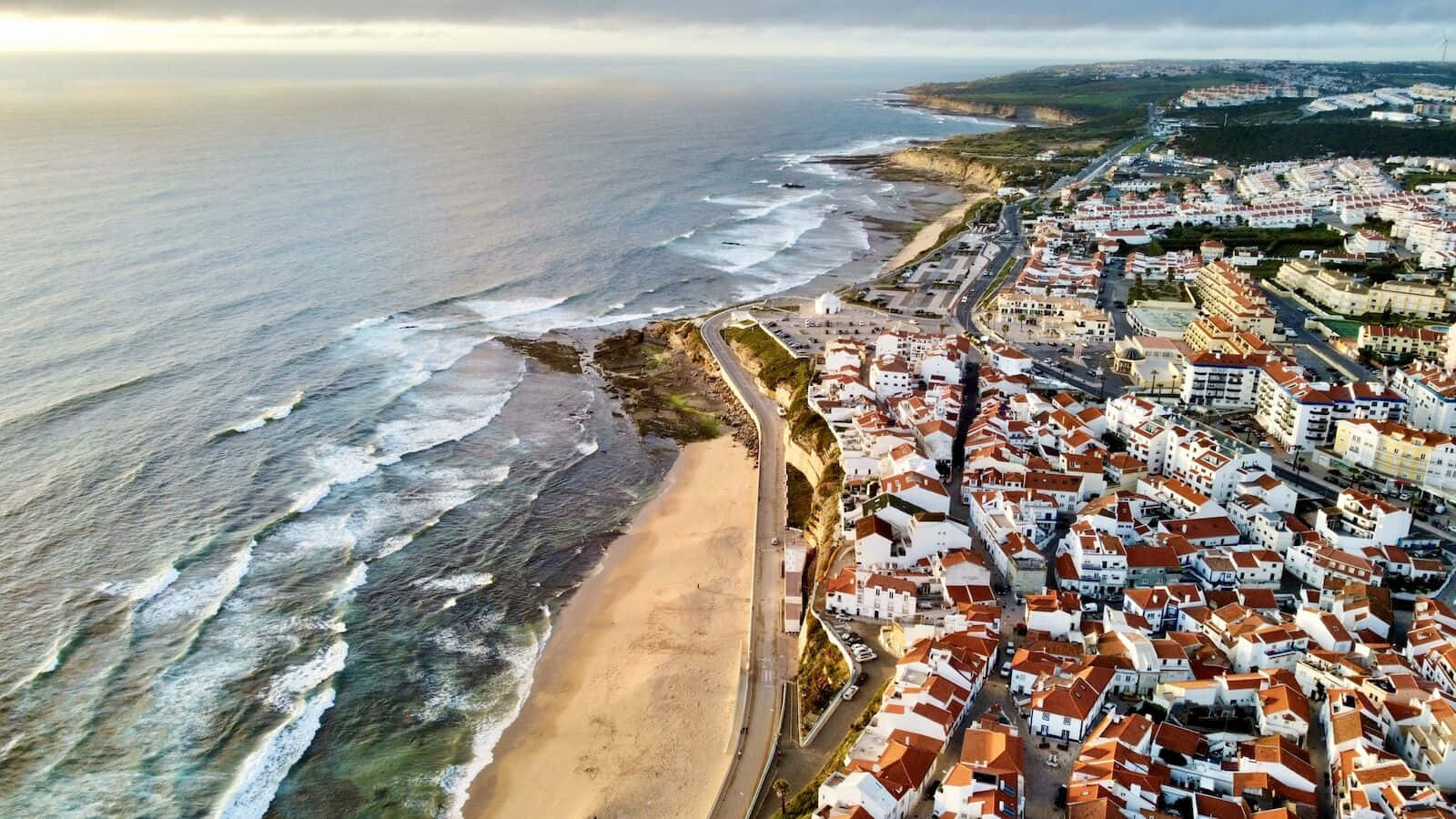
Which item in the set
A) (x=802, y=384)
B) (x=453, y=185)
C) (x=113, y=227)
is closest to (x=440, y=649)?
(x=802, y=384)

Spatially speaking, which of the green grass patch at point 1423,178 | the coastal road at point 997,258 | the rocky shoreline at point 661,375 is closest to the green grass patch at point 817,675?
the rocky shoreline at point 661,375

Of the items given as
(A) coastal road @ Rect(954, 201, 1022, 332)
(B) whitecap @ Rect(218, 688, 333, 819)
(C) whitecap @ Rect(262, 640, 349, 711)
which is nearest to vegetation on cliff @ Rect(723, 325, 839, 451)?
(A) coastal road @ Rect(954, 201, 1022, 332)

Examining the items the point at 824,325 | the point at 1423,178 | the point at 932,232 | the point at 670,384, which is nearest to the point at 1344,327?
the point at 824,325

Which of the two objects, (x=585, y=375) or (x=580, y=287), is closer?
(x=585, y=375)

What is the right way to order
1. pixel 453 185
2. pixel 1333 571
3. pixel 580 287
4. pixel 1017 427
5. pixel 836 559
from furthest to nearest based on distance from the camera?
pixel 453 185
pixel 580 287
pixel 1017 427
pixel 836 559
pixel 1333 571

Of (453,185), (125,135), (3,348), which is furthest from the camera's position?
(125,135)

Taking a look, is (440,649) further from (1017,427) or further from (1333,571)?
(1333,571)

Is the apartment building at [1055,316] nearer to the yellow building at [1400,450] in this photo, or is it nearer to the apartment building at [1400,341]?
the apartment building at [1400,341]

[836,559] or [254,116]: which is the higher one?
[254,116]
